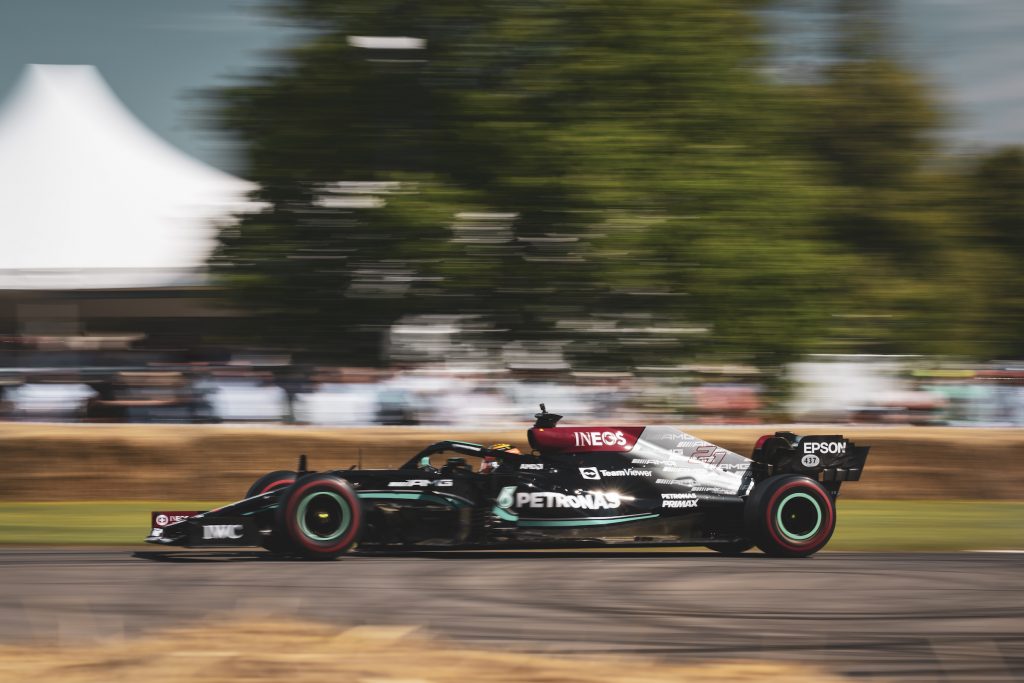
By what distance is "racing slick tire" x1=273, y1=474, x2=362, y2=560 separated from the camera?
9.23m

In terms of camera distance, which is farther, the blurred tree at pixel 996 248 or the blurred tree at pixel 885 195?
the blurred tree at pixel 996 248

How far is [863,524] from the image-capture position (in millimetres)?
13109

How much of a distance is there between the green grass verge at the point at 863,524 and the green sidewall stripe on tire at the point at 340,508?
2.44 m

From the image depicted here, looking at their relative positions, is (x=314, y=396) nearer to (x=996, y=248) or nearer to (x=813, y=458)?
(x=813, y=458)

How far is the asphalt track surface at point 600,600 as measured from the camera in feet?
20.2

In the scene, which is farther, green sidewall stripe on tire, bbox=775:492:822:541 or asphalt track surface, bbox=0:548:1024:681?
green sidewall stripe on tire, bbox=775:492:822:541

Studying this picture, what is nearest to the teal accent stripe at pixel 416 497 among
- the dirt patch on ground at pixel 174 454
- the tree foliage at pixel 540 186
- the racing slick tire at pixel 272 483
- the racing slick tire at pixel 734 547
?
the racing slick tire at pixel 272 483

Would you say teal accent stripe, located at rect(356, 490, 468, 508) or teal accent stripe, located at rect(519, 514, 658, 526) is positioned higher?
teal accent stripe, located at rect(356, 490, 468, 508)

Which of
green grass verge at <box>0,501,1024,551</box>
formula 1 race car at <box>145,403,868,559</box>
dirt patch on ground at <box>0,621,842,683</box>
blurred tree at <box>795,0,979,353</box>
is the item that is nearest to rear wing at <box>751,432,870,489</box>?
formula 1 race car at <box>145,403,868,559</box>

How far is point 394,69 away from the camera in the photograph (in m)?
17.8

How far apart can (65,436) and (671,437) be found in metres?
8.09

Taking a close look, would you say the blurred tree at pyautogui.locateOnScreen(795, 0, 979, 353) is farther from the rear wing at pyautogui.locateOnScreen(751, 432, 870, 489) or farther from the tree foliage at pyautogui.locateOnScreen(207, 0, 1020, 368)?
the rear wing at pyautogui.locateOnScreen(751, 432, 870, 489)

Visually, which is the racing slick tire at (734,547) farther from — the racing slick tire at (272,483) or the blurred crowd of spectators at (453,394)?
the blurred crowd of spectators at (453,394)

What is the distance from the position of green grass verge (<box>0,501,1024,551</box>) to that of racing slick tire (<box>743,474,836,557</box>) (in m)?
1.13
